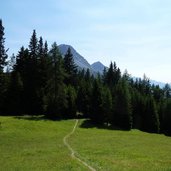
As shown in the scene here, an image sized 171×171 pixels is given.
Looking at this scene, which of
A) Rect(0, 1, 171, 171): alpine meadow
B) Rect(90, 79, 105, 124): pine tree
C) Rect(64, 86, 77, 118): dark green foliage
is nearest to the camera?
Rect(0, 1, 171, 171): alpine meadow

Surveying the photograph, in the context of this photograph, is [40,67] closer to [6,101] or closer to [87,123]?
[6,101]

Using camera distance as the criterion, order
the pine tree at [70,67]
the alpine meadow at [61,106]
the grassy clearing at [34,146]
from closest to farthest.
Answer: the grassy clearing at [34,146], the alpine meadow at [61,106], the pine tree at [70,67]

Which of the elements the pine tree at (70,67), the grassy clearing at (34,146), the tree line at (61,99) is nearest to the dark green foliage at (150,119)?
the tree line at (61,99)

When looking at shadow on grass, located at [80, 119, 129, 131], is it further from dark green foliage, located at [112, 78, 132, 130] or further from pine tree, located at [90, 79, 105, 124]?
dark green foliage, located at [112, 78, 132, 130]

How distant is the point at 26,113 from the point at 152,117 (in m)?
36.0

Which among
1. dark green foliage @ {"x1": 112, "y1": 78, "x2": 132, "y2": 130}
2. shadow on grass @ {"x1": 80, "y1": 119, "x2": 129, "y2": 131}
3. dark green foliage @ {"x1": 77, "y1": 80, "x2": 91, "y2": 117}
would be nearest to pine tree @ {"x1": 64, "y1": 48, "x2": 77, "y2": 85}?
dark green foliage @ {"x1": 77, "y1": 80, "x2": 91, "y2": 117}

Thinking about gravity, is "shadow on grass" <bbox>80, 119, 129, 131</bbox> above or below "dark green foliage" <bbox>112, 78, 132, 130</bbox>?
below

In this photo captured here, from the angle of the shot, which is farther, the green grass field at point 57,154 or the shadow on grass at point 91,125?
the shadow on grass at point 91,125

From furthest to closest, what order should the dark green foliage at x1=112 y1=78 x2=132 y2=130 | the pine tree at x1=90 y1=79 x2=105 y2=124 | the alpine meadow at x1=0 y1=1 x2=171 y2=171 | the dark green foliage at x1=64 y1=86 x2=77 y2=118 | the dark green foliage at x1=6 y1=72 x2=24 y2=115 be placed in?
the dark green foliage at x1=64 y1=86 x2=77 y2=118, the dark green foliage at x1=112 y1=78 x2=132 y2=130, the dark green foliage at x1=6 y1=72 x2=24 y2=115, the pine tree at x1=90 y1=79 x2=105 y2=124, the alpine meadow at x1=0 y1=1 x2=171 y2=171

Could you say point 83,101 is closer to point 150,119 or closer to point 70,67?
point 150,119

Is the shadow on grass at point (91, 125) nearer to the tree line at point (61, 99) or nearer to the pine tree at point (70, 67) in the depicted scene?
the tree line at point (61, 99)

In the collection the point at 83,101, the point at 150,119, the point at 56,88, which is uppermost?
the point at 56,88

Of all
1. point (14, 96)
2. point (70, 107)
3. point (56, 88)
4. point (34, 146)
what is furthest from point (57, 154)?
point (70, 107)

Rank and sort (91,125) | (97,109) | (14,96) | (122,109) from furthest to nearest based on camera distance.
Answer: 1. (122,109)
2. (14,96)
3. (97,109)
4. (91,125)
